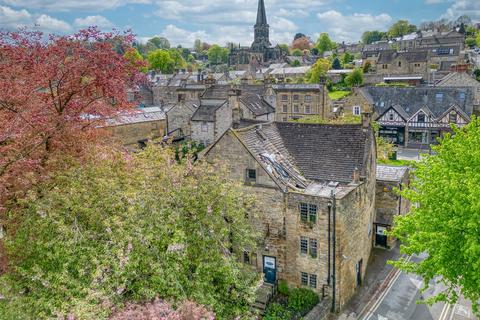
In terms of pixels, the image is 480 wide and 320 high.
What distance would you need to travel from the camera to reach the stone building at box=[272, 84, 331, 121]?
65312 millimetres

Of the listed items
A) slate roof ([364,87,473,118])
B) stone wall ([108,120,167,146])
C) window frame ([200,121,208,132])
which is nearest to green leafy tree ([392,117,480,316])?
window frame ([200,121,208,132])

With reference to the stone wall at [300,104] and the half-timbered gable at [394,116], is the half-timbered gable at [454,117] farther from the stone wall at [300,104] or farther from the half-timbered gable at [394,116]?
the stone wall at [300,104]

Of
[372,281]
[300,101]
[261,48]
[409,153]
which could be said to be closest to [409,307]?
[372,281]

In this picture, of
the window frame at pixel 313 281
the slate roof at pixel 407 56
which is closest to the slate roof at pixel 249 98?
the window frame at pixel 313 281

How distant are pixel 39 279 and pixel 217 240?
6.99 metres

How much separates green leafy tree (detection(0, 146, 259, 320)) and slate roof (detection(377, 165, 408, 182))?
1672cm

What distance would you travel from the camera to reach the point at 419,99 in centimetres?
6128

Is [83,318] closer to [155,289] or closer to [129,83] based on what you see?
[155,289]

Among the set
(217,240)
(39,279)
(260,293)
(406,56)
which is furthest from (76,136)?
(406,56)

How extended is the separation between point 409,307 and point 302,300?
21.3 ft

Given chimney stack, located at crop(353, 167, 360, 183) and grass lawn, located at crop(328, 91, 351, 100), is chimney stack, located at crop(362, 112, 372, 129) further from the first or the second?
grass lawn, located at crop(328, 91, 351, 100)

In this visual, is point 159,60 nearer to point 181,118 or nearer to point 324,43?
point 181,118

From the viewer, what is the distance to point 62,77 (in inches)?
695

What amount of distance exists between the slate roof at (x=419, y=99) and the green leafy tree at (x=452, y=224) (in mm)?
45252
